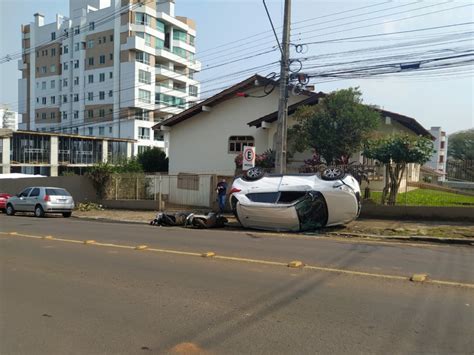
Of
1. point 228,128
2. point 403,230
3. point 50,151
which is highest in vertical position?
point 228,128

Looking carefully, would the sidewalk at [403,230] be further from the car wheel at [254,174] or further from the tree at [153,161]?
the tree at [153,161]

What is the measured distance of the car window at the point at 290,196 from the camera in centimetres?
1457

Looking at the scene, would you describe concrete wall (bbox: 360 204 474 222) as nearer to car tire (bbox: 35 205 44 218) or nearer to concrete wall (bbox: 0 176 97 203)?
car tire (bbox: 35 205 44 218)

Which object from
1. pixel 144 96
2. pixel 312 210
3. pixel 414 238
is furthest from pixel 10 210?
pixel 144 96

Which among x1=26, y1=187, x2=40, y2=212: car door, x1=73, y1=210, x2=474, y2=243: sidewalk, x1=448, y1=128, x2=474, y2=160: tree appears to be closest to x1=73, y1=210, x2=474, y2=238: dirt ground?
x1=73, y1=210, x2=474, y2=243: sidewalk

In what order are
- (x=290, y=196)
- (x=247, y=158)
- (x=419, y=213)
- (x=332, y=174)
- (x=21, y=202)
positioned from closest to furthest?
1. (x=332, y=174)
2. (x=290, y=196)
3. (x=419, y=213)
4. (x=247, y=158)
5. (x=21, y=202)

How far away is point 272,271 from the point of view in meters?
7.84

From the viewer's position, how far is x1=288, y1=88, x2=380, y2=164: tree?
68.0ft

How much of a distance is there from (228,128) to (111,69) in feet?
185

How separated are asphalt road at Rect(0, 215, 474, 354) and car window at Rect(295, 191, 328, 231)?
4458mm

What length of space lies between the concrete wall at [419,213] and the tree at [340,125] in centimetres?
397

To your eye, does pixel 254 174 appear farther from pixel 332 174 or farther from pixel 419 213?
pixel 419 213

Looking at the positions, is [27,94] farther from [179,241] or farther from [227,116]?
[179,241]

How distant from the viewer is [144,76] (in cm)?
7800
